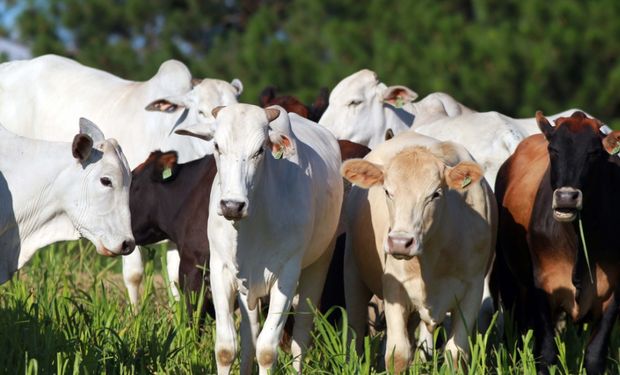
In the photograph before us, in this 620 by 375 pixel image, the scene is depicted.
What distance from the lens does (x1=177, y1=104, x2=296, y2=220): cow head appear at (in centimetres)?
629

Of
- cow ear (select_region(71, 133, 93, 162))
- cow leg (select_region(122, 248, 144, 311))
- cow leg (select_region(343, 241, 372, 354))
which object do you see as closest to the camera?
cow ear (select_region(71, 133, 93, 162))

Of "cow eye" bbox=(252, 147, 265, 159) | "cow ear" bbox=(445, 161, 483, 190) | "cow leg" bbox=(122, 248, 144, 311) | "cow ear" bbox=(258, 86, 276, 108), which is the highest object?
"cow ear" bbox=(258, 86, 276, 108)

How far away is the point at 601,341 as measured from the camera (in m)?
7.27

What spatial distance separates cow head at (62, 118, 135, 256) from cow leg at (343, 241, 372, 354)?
1.58 m

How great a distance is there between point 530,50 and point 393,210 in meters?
11.1

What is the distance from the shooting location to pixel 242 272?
687cm

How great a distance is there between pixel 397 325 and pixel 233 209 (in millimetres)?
1307

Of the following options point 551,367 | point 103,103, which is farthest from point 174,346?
point 103,103

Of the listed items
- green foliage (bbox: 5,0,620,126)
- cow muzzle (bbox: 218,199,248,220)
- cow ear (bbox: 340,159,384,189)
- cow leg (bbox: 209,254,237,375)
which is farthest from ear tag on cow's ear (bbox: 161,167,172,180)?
green foliage (bbox: 5,0,620,126)

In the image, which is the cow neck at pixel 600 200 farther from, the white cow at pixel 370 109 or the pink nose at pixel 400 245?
the white cow at pixel 370 109

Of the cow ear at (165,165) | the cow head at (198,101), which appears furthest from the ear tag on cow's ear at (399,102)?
the cow ear at (165,165)

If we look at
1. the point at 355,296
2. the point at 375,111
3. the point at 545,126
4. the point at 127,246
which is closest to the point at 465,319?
the point at 355,296

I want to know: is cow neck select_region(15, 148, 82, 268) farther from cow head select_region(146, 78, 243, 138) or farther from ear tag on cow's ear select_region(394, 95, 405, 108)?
ear tag on cow's ear select_region(394, 95, 405, 108)

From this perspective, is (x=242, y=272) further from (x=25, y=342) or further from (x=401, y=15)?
(x=401, y=15)
